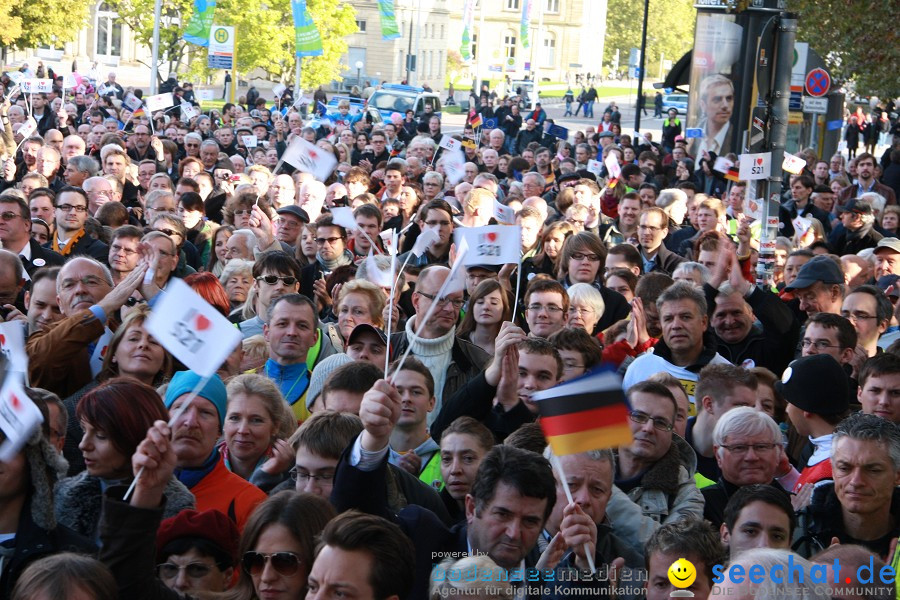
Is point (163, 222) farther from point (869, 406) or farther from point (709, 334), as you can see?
point (869, 406)

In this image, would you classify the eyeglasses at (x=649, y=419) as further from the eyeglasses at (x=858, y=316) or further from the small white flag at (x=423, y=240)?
the small white flag at (x=423, y=240)

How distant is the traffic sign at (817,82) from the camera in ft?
72.3

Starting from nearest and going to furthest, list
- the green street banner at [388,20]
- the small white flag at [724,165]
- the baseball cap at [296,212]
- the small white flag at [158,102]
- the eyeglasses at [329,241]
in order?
the eyeglasses at [329,241] → the baseball cap at [296,212] → the small white flag at [724,165] → the small white flag at [158,102] → the green street banner at [388,20]

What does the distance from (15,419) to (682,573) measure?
2.25 meters

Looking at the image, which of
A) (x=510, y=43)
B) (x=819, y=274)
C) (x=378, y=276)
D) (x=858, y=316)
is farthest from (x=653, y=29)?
(x=858, y=316)

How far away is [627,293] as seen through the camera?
9391mm

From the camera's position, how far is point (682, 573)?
436cm

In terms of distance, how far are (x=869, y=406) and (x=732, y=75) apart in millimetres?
14223

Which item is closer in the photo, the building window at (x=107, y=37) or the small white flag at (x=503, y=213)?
the small white flag at (x=503, y=213)

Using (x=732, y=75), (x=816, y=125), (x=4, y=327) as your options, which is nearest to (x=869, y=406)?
(x=4, y=327)

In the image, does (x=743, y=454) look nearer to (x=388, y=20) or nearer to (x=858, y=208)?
(x=858, y=208)

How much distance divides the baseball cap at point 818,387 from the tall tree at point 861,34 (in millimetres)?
8102

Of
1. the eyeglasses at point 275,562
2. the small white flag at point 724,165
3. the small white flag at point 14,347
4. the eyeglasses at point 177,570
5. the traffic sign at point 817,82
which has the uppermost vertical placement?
the traffic sign at point 817,82

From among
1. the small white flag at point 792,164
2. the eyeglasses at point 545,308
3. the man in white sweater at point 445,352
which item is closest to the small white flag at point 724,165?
the small white flag at point 792,164
